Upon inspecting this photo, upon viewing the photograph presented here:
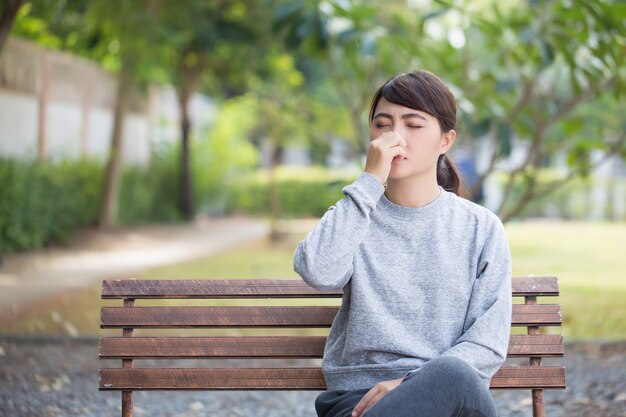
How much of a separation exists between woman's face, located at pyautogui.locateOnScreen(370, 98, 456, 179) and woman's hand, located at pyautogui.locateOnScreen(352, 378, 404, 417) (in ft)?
1.99

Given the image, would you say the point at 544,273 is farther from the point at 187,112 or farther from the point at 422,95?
the point at 187,112

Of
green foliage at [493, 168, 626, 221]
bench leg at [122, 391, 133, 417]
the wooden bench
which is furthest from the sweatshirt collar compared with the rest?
green foliage at [493, 168, 626, 221]

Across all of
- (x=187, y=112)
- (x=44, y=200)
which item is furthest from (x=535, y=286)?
(x=187, y=112)

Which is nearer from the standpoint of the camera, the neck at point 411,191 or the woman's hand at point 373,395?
the woman's hand at point 373,395

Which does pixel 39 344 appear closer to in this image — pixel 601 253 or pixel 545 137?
pixel 545 137

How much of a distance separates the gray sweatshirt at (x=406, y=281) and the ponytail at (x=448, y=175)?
228 millimetres

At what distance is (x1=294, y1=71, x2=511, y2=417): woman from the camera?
9.15ft

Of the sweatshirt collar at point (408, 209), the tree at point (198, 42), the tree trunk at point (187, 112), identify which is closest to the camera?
the sweatshirt collar at point (408, 209)

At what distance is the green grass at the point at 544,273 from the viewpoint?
8.23 metres

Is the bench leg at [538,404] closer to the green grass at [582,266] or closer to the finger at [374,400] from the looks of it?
the finger at [374,400]

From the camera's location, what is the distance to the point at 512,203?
24672mm

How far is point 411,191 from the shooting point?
2.96 meters

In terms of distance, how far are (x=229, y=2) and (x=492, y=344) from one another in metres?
15.2

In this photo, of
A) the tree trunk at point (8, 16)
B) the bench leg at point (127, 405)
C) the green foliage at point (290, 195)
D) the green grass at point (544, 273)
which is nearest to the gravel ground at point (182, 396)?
the green grass at point (544, 273)
